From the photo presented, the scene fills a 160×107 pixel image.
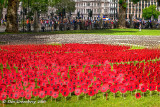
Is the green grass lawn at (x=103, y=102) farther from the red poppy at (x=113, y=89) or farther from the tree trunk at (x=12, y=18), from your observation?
the tree trunk at (x=12, y=18)

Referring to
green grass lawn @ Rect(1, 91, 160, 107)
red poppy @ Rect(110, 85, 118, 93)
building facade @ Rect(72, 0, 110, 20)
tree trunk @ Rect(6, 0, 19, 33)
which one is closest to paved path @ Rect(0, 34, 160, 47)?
tree trunk @ Rect(6, 0, 19, 33)

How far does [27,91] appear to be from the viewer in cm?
488

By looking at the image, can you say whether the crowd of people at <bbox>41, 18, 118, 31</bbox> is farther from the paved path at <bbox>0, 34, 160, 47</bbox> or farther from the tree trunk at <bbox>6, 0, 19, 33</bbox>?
the paved path at <bbox>0, 34, 160, 47</bbox>

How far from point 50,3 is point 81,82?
77975 mm

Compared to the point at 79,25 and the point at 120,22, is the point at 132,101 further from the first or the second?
the point at 120,22

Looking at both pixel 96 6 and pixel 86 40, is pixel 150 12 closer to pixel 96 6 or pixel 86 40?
pixel 96 6

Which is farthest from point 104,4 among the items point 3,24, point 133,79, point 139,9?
point 133,79

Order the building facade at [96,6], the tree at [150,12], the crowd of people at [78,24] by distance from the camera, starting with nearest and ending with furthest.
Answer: the crowd of people at [78,24] < the tree at [150,12] < the building facade at [96,6]

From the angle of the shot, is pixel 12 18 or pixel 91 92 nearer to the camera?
pixel 91 92

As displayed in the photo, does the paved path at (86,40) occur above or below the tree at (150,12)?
below

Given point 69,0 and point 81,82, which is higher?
point 69,0

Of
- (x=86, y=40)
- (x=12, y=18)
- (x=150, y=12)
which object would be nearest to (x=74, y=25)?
(x=12, y=18)

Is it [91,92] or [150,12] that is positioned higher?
[150,12]

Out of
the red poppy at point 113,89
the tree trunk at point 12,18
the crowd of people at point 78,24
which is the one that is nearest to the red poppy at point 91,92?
the red poppy at point 113,89
